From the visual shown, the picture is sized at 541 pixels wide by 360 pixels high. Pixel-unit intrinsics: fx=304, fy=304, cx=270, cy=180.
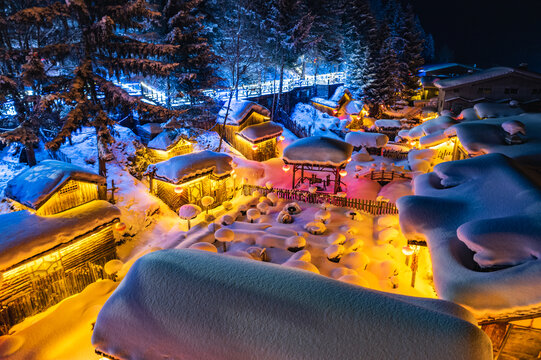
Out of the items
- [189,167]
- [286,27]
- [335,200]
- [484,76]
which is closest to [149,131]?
[189,167]

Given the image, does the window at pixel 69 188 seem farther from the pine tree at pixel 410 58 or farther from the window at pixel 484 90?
the pine tree at pixel 410 58

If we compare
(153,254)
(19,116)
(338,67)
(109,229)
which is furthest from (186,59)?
(338,67)

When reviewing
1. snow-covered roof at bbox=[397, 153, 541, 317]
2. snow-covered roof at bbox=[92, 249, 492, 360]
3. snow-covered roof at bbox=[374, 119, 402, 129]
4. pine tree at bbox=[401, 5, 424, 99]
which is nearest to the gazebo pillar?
snow-covered roof at bbox=[397, 153, 541, 317]

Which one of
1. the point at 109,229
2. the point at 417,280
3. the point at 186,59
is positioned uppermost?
the point at 186,59

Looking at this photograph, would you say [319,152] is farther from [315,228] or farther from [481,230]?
[481,230]

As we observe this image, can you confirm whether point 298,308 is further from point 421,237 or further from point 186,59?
point 186,59

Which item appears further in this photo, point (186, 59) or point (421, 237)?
point (186, 59)
